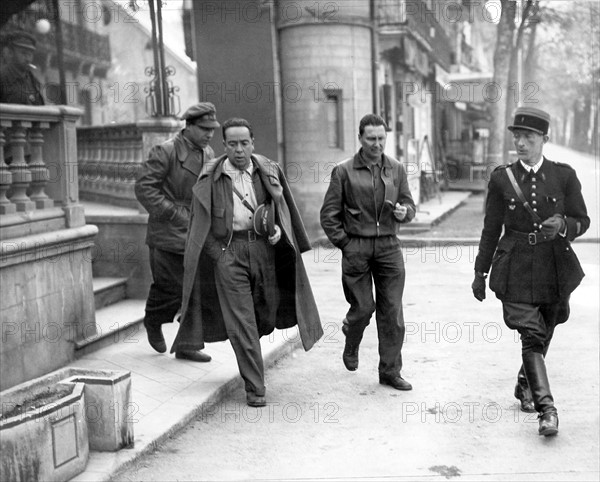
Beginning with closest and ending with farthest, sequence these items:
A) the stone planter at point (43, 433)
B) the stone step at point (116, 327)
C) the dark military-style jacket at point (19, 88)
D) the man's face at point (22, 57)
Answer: the stone planter at point (43, 433) < the stone step at point (116, 327) < the man's face at point (22, 57) < the dark military-style jacket at point (19, 88)

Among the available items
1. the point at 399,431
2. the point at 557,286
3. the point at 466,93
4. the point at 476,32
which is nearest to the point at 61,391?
the point at 399,431

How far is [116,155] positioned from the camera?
37.6 ft

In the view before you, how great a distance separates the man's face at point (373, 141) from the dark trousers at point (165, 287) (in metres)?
1.89

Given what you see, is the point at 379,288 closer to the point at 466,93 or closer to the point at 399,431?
the point at 399,431

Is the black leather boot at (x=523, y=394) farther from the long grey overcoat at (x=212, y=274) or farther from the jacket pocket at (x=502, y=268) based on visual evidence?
the long grey overcoat at (x=212, y=274)

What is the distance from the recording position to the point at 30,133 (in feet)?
24.7

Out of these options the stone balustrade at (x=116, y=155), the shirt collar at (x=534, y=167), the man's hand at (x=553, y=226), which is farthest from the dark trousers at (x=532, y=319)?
the stone balustrade at (x=116, y=155)

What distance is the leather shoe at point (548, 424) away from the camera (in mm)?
5844

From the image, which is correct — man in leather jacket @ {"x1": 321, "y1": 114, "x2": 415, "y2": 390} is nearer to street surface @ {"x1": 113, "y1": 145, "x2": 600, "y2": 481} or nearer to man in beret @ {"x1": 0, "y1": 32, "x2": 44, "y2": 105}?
street surface @ {"x1": 113, "y1": 145, "x2": 600, "y2": 481}

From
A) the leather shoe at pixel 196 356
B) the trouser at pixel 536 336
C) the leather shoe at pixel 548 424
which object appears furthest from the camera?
the leather shoe at pixel 196 356

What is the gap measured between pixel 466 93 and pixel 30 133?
24.7 m

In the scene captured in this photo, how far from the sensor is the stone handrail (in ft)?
23.1

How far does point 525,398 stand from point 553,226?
4.46ft

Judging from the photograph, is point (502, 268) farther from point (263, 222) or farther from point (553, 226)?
point (263, 222)
